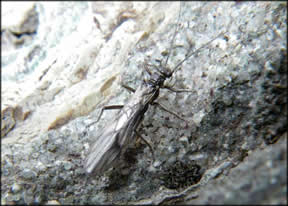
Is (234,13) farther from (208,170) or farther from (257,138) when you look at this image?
(208,170)

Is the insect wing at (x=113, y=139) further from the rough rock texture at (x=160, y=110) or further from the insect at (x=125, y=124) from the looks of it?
the rough rock texture at (x=160, y=110)

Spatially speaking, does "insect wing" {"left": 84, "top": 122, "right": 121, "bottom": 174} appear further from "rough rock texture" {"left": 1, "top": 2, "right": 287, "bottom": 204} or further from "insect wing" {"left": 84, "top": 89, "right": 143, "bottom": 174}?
"rough rock texture" {"left": 1, "top": 2, "right": 287, "bottom": 204}

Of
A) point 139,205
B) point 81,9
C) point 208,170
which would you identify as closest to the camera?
point 139,205

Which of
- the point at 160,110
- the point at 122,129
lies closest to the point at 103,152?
the point at 122,129

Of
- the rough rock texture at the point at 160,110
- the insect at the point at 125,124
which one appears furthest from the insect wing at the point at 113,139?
the rough rock texture at the point at 160,110

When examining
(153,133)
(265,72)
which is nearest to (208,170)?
(153,133)
